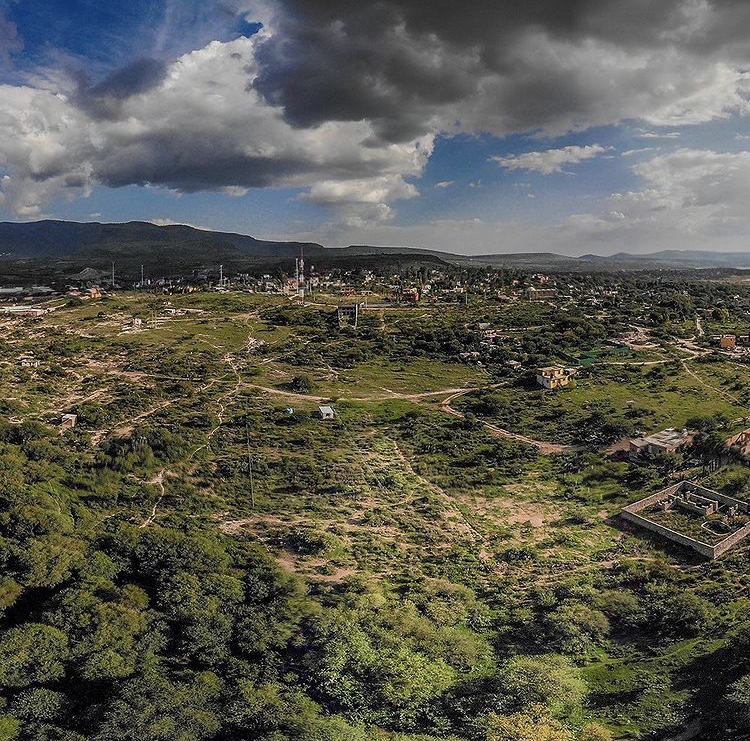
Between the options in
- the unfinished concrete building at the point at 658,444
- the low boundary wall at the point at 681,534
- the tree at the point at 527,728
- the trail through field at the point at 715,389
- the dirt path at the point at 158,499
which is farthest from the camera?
the trail through field at the point at 715,389

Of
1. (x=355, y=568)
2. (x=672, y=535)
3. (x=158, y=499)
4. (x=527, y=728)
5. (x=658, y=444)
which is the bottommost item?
(x=527, y=728)

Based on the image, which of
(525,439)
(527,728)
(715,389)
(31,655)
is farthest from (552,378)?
(31,655)

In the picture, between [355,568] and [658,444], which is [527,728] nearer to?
[355,568]

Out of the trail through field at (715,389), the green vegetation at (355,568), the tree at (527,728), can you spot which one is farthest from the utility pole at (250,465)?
the trail through field at (715,389)

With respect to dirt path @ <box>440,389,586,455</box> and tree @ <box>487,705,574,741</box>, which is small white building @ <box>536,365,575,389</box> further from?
tree @ <box>487,705,574,741</box>

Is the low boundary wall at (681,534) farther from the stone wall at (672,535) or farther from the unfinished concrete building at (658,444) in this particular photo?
the unfinished concrete building at (658,444)

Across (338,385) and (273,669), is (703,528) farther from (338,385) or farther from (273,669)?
(338,385)

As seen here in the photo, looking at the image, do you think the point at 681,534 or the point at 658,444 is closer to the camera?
the point at 681,534

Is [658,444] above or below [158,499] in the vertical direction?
above

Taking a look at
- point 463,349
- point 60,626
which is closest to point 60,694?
point 60,626

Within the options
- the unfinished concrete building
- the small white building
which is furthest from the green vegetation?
the small white building

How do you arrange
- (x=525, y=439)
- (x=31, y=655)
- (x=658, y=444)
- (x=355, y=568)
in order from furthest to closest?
(x=525, y=439), (x=658, y=444), (x=355, y=568), (x=31, y=655)
